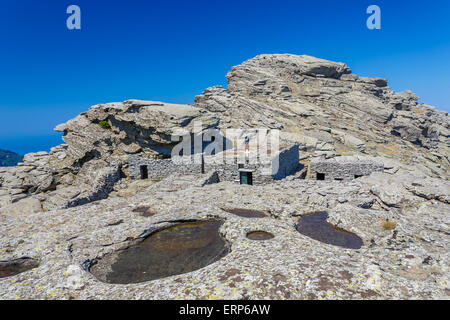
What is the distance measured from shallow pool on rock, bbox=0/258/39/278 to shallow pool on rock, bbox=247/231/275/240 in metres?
11.0

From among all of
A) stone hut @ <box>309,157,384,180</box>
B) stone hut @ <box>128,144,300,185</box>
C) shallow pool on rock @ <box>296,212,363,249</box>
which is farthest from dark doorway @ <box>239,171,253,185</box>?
shallow pool on rock @ <box>296,212,363,249</box>

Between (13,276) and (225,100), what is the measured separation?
5692cm

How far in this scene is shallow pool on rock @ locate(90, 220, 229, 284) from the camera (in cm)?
1130

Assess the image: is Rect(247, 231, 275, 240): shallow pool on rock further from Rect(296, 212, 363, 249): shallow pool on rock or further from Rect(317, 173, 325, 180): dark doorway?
Rect(317, 173, 325, 180): dark doorway

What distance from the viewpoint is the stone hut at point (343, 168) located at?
108 ft

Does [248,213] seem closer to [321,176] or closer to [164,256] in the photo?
[164,256]

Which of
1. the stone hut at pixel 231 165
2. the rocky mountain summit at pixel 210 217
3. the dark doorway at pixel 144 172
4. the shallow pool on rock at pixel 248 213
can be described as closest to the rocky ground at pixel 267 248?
the rocky mountain summit at pixel 210 217

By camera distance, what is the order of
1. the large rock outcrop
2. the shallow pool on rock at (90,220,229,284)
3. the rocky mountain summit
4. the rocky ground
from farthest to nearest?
the large rock outcrop, the shallow pool on rock at (90,220,229,284), the rocky mountain summit, the rocky ground

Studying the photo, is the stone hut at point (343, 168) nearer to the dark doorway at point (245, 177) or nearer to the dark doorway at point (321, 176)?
the dark doorway at point (321, 176)

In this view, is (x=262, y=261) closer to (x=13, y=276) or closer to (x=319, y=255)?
(x=319, y=255)

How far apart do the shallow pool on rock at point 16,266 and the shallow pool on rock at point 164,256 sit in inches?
129

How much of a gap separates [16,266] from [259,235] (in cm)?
1269

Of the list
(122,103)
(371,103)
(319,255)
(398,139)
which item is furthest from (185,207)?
(371,103)

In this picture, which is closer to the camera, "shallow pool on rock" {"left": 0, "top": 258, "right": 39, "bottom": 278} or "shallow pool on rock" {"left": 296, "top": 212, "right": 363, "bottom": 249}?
"shallow pool on rock" {"left": 0, "top": 258, "right": 39, "bottom": 278}
